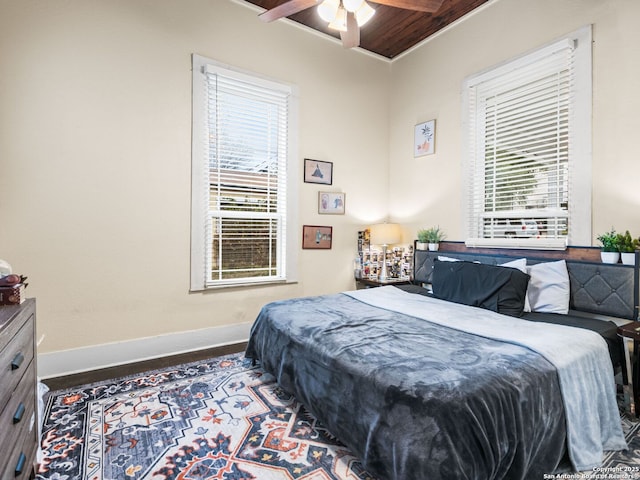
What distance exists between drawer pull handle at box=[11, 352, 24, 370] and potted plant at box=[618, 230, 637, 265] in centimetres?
360

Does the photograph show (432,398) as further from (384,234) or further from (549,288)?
(384,234)

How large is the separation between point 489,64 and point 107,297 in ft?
14.2

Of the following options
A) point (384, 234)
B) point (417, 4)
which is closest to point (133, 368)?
point (384, 234)

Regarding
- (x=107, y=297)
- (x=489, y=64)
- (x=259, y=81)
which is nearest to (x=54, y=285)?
(x=107, y=297)

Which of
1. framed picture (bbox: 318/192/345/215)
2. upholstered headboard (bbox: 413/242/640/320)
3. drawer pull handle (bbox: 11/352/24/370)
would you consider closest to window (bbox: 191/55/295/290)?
framed picture (bbox: 318/192/345/215)

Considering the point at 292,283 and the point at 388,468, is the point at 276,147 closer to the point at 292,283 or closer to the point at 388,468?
the point at 292,283

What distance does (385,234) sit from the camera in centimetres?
412

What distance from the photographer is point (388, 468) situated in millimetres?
1440

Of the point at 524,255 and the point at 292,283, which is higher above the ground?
the point at 524,255

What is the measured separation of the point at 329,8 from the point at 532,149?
2.22 metres

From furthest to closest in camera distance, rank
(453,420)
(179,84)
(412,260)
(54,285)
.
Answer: (412,260) < (179,84) < (54,285) < (453,420)

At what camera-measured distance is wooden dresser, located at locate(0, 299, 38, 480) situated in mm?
1176

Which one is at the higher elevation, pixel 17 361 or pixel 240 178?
pixel 240 178

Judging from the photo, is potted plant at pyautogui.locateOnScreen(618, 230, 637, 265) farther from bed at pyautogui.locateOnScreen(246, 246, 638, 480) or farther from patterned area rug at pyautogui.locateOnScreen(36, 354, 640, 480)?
patterned area rug at pyautogui.locateOnScreen(36, 354, 640, 480)
